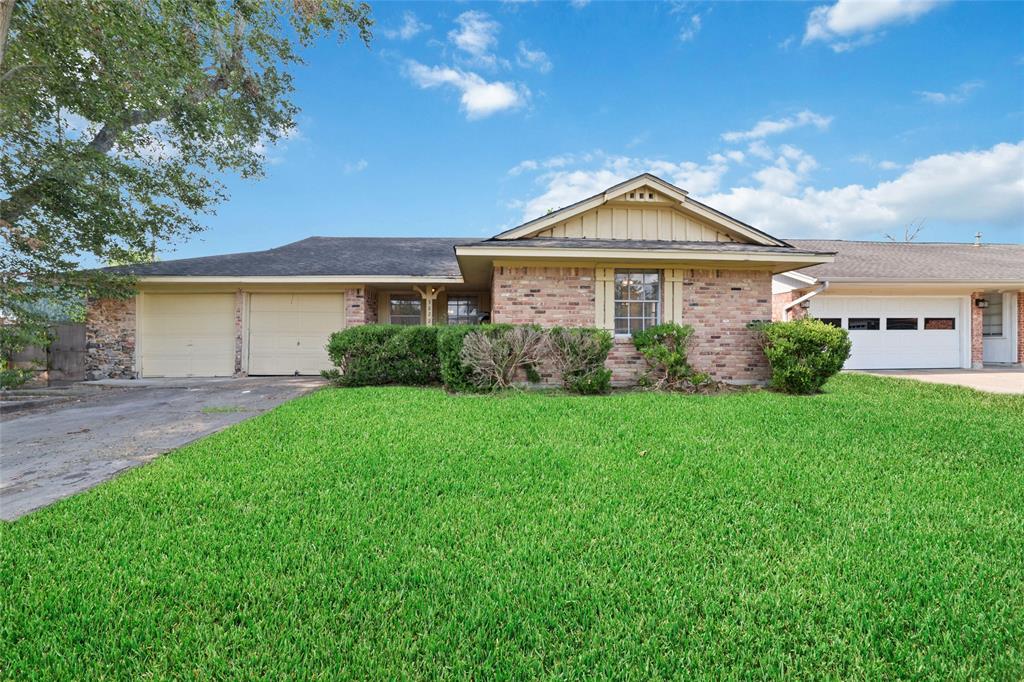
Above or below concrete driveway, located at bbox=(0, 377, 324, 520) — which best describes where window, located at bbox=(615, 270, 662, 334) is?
above

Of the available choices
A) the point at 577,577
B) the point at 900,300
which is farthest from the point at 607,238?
the point at 900,300

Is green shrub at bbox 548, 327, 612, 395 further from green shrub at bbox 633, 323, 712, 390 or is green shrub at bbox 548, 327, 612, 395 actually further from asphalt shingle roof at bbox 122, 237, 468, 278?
asphalt shingle roof at bbox 122, 237, 468, 278

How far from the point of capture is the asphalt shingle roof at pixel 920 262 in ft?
42.5

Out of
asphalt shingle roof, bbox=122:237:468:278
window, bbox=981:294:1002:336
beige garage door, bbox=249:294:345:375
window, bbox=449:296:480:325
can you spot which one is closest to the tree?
asphalt shingle roof, bbox=122:237:468:278

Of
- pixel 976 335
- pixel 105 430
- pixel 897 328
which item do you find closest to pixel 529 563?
pixel 105 430

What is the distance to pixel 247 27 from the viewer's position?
12.2 metres

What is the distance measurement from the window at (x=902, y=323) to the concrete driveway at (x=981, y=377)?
145 cm

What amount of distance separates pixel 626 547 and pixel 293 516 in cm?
235

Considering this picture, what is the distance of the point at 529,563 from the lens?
250cm

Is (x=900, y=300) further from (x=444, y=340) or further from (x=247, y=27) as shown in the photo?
(x=247, y=27)

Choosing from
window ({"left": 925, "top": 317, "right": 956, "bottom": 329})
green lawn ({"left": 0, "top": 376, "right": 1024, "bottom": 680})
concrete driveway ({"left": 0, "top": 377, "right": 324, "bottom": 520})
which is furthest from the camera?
window ({"left": 925, "top": 317, "right": 956, "bottom": 329})

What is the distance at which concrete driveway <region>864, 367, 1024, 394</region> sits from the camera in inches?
368

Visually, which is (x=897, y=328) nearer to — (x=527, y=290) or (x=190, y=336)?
(x=527, y=290)

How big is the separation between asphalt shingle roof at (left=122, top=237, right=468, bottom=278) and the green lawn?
7682 mm
